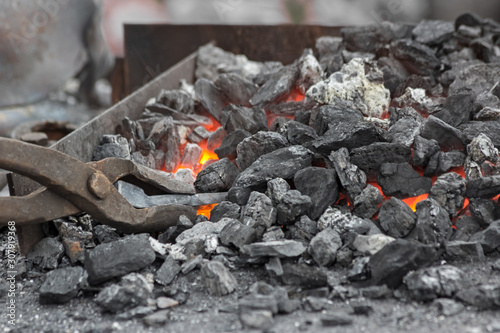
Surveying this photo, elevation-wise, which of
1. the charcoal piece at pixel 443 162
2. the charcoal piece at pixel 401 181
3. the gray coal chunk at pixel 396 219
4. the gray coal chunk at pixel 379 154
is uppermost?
the gray coal chunk at pixel 379 154

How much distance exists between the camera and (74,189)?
A: 173 cm

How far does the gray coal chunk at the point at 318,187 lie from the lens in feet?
6.49

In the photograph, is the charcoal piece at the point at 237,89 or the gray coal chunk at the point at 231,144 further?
the charcoal piece at the point at 237,89

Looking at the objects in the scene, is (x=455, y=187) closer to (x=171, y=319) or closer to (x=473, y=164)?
(x=473, y=164)

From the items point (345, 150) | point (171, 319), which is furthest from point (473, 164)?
point (171, 319)

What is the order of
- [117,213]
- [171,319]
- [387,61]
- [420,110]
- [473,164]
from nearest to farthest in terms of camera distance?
[171,319], [117,213], [473,164], [420,110], [387,61]

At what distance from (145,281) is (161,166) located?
1061mm

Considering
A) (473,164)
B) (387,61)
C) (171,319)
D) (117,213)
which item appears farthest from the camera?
(387,61)

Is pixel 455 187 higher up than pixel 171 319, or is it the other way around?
pixel 455 187

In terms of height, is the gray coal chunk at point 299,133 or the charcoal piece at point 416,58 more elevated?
the charcoal piece at point 416,58

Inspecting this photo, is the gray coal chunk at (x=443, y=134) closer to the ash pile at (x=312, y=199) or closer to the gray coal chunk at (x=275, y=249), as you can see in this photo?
the ash pile at (x=312, y=199)

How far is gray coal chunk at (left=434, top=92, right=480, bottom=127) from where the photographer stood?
2.33 metres

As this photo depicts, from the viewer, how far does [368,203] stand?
1961 millimetres

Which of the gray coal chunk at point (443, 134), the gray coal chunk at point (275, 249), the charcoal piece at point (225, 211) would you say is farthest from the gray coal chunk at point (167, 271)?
the gray coal chunk at point (443, 134)
